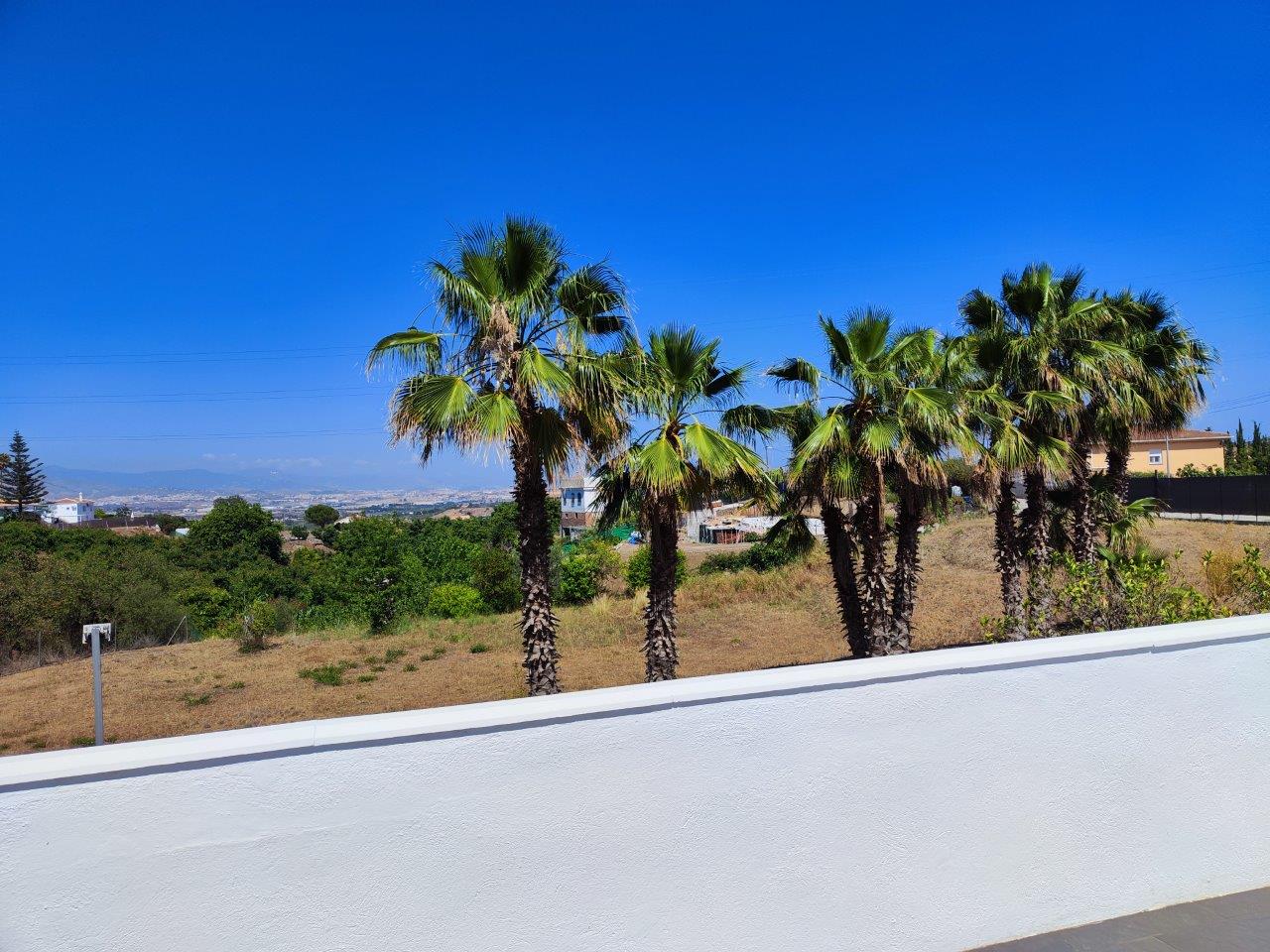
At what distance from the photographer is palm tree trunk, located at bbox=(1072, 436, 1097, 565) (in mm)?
12258

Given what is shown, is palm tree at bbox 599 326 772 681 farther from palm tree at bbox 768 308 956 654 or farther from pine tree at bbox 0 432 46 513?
pine tree at bbox 0 432 46 513

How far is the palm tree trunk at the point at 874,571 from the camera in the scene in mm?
11117

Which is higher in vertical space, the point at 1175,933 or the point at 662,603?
the point at 662,603

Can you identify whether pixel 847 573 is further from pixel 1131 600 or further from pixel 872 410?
pixel 1131 600

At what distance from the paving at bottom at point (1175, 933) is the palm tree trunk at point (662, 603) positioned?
7.25 metres

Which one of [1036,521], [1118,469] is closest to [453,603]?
[1036,521]

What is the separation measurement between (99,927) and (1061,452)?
12780 millimetres

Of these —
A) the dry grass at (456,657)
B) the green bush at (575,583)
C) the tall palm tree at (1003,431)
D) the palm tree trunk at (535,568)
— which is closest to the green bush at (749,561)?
the dry grass at (456,657)

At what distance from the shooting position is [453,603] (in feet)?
91.2

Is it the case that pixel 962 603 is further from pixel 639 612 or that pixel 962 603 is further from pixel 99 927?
pixel 99 927

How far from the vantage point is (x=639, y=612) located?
24469 millimetres

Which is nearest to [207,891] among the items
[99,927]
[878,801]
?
[99,927]

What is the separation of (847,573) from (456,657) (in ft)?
35.0

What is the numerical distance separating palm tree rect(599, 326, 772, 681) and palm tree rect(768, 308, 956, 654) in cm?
101
